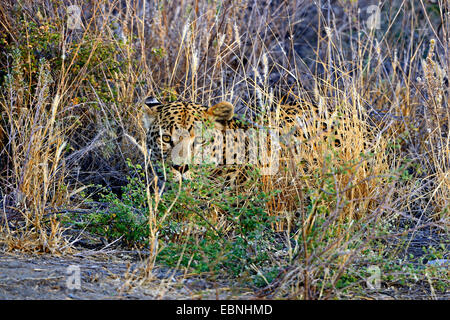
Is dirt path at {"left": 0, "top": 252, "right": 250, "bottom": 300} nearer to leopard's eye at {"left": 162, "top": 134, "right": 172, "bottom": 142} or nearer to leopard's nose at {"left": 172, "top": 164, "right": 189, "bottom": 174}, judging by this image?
leopard's nose at {"left": 172, "top": 164, "right": 189, "bottom": 174}

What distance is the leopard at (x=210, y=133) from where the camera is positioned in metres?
4.53

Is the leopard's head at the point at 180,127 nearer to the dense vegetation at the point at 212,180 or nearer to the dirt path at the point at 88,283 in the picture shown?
the dense vegetation at the point at 212,180

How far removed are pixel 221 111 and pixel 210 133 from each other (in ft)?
0.90

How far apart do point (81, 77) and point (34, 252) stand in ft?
7.08

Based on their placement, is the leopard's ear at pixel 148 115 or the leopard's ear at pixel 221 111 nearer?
the leopard's ear at pixel 221 111

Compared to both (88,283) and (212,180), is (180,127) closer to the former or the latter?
(212,180)

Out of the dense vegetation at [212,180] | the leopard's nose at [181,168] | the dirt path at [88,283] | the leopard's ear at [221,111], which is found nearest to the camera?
the dirt path at [88,283]

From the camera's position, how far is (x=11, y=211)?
4.23m

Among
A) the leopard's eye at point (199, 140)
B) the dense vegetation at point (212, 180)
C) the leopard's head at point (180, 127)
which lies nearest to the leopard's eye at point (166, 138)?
the leopard's head at point (180, 127)

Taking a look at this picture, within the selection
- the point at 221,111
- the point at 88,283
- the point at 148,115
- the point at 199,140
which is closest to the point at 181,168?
the point at 199,140

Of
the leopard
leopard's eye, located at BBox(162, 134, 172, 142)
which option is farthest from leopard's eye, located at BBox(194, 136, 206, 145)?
leopard's eye, located at BBox(162, 134, 172, 142)

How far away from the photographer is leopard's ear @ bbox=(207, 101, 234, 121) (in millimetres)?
4630
